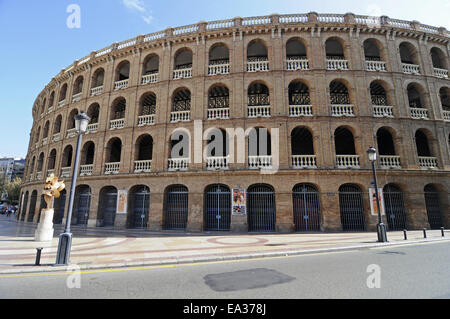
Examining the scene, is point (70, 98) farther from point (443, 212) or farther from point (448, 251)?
point (443, 212)

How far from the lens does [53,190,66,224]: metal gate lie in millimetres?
20188

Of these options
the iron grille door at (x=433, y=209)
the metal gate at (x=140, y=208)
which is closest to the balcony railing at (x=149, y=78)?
the metal gate at (x=140, y=208)

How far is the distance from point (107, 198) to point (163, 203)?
20.7ft

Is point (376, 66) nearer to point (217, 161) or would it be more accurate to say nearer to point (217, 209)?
point (217, 161)

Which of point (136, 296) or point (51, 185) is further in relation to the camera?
point (51, 185)

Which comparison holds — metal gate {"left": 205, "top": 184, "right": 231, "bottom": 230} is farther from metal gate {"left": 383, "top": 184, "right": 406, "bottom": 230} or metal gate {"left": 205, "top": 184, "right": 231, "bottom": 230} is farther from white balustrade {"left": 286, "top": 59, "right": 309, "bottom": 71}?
metal gate {"left": 383, "top": 184, "right": 406, "bottom": 230}

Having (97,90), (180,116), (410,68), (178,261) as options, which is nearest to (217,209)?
(180,116)

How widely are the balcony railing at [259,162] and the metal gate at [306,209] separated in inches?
110

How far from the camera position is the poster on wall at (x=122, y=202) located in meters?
16.4

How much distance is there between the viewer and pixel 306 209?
49.0 ft

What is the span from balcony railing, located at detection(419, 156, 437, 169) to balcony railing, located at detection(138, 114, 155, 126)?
21561 mm

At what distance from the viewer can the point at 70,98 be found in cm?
2230

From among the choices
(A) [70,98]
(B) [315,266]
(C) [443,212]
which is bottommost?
(B) [315,266]
